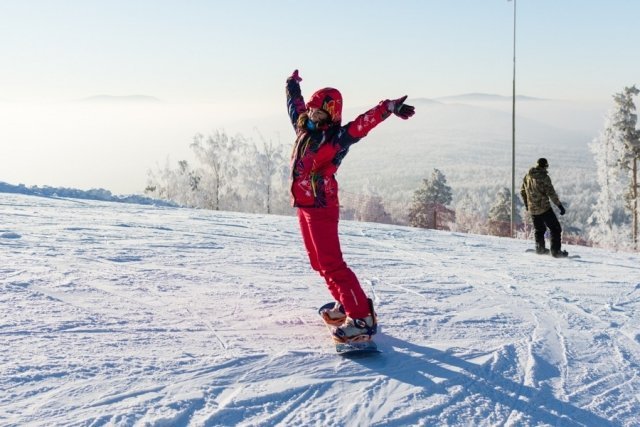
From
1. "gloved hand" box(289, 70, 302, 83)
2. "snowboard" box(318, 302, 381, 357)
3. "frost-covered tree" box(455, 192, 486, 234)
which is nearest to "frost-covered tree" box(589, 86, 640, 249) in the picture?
"frost-covered tree" box(455, 192, 486, 234)

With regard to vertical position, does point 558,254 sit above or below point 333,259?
below

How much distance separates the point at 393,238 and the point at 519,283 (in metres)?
4.00

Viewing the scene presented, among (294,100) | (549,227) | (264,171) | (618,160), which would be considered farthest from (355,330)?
(264,171)

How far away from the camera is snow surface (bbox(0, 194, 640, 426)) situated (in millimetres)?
3098

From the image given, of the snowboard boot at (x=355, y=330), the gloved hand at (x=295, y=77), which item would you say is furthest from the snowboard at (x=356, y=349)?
the gloved hand at (x=295, y=77)

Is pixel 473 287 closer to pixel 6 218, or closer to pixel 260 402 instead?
pixel 260 402

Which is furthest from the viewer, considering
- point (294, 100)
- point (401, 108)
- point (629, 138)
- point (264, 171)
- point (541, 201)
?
point (264, 171)

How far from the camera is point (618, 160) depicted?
3700 centimetres

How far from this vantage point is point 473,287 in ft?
20.8

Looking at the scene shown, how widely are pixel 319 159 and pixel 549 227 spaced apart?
22.0ft

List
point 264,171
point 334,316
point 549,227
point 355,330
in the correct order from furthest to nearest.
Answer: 1. point 264,171
2. point 549,227
3. point 334,316
4. point 355,330

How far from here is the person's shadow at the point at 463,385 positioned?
10.5 feet

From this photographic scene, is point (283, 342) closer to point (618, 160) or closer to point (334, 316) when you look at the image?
point (334, 316)

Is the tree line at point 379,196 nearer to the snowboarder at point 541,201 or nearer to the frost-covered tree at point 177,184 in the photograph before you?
the frost-covered tree at point 177,184
